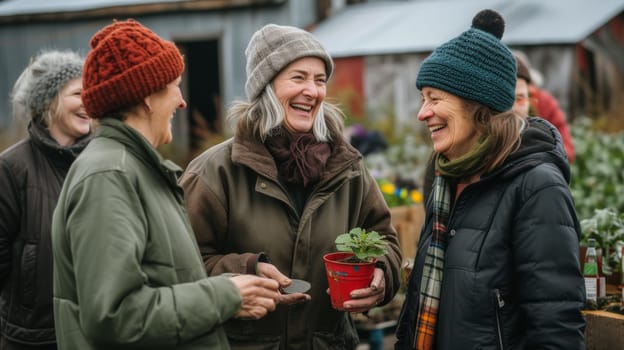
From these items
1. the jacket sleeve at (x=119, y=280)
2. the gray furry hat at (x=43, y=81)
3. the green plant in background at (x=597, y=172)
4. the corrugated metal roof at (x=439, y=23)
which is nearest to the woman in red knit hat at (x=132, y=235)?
the jacket sleeve at (x=119, y=280)

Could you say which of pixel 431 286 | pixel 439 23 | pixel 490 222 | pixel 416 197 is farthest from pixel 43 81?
pixel 439 23

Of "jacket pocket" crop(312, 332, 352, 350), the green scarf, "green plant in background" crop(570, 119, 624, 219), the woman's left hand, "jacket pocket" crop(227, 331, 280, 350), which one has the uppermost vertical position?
the green scarf

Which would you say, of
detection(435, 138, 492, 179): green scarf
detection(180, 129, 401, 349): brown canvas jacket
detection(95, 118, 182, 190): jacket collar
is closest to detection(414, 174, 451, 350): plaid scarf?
detection(435, 138, 492, 179): green scarf

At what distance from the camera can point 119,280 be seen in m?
1.84

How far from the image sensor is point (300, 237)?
2.76 meters

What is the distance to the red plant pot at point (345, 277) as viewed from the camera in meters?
2.56

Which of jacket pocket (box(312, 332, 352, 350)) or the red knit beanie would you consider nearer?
the red knit beanie

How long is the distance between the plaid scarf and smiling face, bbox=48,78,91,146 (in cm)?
Result: 206

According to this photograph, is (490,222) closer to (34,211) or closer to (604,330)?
(604,330)

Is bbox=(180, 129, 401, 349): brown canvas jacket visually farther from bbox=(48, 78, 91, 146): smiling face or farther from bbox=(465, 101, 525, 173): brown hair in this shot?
bbox=(48, 78, 91, 146): smiling face

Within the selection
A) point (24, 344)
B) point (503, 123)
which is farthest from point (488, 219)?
point (24, 344)

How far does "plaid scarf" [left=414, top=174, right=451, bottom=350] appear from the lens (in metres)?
2.42

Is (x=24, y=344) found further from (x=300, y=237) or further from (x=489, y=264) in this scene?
(x=489, y=264)

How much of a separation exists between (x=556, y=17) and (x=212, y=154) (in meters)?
10.7
